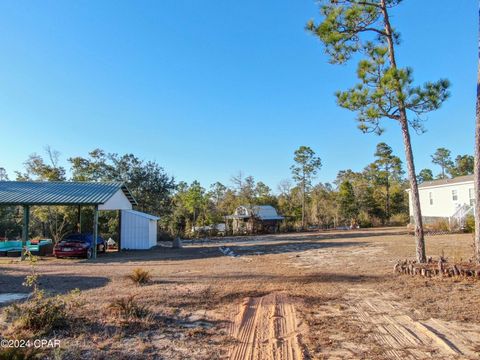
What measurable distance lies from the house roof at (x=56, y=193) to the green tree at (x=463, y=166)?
189 feet

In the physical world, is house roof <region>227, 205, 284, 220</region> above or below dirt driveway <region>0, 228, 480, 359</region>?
above

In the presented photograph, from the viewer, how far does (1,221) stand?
26.8m

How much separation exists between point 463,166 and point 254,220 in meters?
42.1

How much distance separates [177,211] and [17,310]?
2832 centimetres

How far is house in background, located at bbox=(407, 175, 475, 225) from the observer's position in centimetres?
2566

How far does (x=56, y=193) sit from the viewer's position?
1568 cm

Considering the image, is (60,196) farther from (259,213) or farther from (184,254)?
(259,213)

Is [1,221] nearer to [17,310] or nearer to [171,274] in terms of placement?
[171,274]

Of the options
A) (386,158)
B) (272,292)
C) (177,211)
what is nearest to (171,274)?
(272,292)

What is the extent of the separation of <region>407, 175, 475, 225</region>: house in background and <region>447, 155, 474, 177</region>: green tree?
29832 millimetres

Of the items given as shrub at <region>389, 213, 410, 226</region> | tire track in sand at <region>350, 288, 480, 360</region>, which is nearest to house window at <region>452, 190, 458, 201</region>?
shrub at <region>389, 213, 410, 226</region>

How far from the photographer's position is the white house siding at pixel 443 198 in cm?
2653

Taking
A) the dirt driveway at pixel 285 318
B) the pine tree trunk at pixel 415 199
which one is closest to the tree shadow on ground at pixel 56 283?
the dirt driveway at pixel 285 318

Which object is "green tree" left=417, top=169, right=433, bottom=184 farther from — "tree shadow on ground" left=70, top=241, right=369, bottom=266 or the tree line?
"tree shadow on ground" left=70, top=241, right=369, bottom=266
